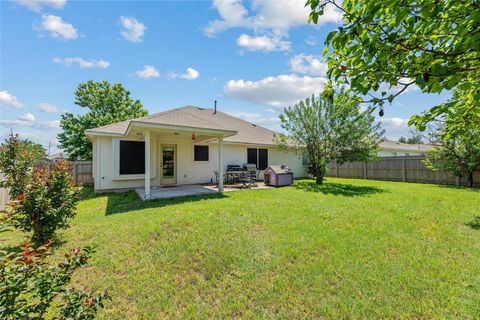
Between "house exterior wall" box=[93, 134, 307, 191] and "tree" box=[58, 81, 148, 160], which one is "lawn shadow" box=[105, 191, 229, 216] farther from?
"tree" box=[58, 81, 148, 160]

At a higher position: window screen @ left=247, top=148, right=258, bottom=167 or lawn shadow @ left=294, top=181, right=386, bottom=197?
window screen @ left=247, top=148, right=258, bottom=167

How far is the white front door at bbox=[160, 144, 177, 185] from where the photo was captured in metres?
11.5

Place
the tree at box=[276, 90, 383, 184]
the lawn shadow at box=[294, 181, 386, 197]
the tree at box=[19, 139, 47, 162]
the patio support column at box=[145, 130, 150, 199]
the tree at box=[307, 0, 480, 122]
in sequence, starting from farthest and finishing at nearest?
1. the tree at box=[276, 90, 383, 184]
2. the lawn shadow at box=[294, 181, 386, 197]
3. the patio support column at box=[145, 130, 150, 199]
4. the tree at box=[19, 139, 47, 162]
5. the tree at box=[307, 0, 480, 122]

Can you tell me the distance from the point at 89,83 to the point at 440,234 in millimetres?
32181

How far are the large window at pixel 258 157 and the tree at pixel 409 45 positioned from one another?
12004 mm

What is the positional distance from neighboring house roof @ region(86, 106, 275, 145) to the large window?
0.60 metres

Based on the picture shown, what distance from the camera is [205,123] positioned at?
372 inches

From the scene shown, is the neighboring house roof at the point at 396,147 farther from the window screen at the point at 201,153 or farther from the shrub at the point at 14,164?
the shrub at the point at 14,164

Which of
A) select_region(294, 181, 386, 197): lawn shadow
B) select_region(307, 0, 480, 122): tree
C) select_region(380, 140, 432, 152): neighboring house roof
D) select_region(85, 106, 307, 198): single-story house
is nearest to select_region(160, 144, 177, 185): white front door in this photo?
select_region(85, 106, 307, 198): single-story house

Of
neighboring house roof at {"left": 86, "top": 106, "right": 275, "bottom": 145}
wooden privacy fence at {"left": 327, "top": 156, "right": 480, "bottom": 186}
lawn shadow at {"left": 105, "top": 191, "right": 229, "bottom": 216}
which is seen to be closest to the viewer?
lawn shadow at {"left": 105, "top": 191, "right": 229, "bottom": 216}

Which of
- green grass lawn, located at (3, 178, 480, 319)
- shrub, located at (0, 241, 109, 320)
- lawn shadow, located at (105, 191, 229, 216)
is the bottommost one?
green grass lawn, located at (3, 178, 480, 319)

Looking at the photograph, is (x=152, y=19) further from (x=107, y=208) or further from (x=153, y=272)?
(x=153, y=272)

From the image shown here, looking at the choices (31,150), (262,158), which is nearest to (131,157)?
(31,150)

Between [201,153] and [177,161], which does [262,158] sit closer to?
[201,153]
